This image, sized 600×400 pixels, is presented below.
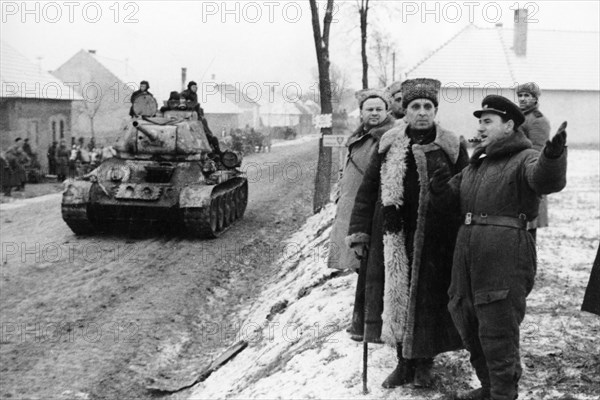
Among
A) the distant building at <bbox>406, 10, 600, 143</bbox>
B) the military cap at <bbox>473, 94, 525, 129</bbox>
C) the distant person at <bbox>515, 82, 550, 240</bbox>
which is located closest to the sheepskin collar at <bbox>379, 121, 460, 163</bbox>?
the military cap at <bbox>473, 94, 525, 129</bbox>

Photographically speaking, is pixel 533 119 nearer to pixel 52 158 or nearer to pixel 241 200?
pixel 241 200

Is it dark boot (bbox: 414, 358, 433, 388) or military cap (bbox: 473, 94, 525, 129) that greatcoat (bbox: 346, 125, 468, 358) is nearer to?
dark boot (bbox: 414, 358, 433, 388)

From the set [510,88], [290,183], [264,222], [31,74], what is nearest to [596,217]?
[264,222]

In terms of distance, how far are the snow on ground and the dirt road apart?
0.58m

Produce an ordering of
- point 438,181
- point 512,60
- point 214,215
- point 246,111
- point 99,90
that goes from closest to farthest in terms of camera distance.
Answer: point 438,181
point 214,215
point 512,60
point 99,90
point 246,111

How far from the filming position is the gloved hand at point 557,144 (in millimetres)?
3590

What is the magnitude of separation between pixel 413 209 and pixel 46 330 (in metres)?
4.77

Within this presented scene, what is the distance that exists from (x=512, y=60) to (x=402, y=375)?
3531 cm

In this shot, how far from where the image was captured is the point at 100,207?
13.1m

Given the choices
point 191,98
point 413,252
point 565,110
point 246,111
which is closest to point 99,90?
→ point 565,110

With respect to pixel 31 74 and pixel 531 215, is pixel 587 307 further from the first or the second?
pixel 31 74

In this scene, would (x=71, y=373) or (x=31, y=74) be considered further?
(x=31, y=74)

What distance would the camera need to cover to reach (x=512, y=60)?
124ft

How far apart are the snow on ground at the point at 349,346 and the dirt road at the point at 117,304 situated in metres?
0.58
